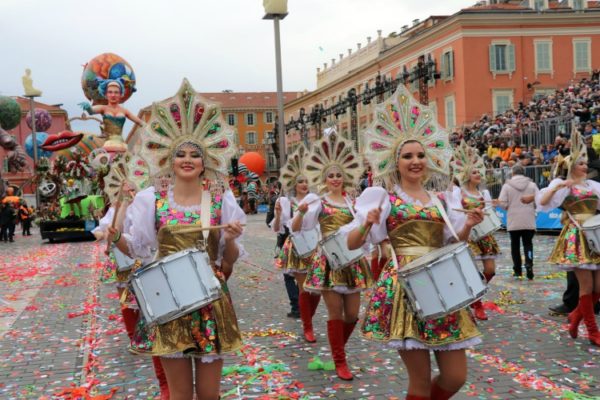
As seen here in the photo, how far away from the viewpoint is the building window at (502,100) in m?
42.5

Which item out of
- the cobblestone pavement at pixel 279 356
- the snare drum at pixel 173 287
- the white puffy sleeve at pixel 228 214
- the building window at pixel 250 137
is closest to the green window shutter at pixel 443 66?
A: the cobblestone pavement at pixel 279 356

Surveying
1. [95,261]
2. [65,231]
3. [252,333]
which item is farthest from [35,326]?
[65,231]

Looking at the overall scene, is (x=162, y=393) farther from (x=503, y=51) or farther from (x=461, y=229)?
(x=503, y=51)

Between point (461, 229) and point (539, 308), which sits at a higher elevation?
point (461, 229)

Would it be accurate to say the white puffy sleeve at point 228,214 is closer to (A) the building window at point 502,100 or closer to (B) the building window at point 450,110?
(B) the building window at point 450,110

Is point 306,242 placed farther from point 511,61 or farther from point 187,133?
point 511,61

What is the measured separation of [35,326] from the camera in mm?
9164

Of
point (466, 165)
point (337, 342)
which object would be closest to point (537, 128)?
point (466, 165)

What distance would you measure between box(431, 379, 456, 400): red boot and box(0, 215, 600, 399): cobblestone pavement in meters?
1.43

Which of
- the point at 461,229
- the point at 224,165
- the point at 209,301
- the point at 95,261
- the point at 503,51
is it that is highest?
the point at 503,51

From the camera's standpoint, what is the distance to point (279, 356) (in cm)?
693

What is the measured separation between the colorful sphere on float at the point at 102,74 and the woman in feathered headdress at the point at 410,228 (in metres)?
24.4

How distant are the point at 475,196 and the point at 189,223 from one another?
6.04m

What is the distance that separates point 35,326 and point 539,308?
21.2ft
